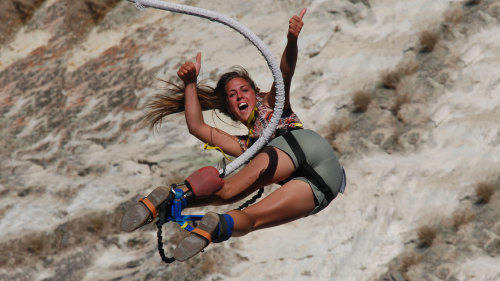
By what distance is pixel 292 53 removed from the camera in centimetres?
467

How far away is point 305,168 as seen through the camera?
473 cm

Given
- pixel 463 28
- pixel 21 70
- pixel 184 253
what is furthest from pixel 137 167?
Result: pixel 463 28

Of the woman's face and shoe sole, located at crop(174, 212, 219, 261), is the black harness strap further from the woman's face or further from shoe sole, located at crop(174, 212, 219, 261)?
shoe sole, located at crop(174, 212, 219, 261)

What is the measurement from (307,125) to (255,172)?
11.3ft

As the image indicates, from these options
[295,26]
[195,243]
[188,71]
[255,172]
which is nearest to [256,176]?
[255,172]

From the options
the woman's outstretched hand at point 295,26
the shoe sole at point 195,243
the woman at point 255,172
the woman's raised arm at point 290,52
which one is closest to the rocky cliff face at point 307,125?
the woman at point 255,172

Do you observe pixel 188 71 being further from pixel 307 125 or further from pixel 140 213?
pixel 307 125

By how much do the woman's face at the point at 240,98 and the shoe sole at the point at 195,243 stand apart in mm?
1283

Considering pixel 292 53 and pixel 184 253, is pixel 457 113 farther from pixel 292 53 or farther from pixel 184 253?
pixel 184 253

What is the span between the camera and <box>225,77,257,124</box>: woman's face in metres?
5.10

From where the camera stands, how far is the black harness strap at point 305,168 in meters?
4.66

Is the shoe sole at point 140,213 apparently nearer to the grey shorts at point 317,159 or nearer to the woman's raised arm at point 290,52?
the grey shorts at point 317,159

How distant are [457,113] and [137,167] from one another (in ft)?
13.8

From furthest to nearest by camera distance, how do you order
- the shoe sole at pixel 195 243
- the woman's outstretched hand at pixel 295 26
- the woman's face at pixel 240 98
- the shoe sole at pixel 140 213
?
the woman's face at pixel 240 98 → the woman's outstretched hand at pixel 295 26 → the shoe sole at pixel 140 213 → the shoe sole at pixel 195 243
